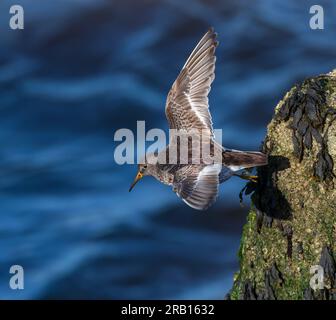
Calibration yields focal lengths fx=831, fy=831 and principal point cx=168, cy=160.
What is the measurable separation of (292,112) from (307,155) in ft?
1.07

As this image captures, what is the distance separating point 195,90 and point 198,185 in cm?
147

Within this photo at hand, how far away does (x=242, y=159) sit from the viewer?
5.83m

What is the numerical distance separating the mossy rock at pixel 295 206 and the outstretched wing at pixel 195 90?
1.44 m

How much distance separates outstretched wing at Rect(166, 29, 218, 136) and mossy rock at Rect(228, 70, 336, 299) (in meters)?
1.44

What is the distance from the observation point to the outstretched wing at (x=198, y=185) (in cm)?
539

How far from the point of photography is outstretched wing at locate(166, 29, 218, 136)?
6797mm
